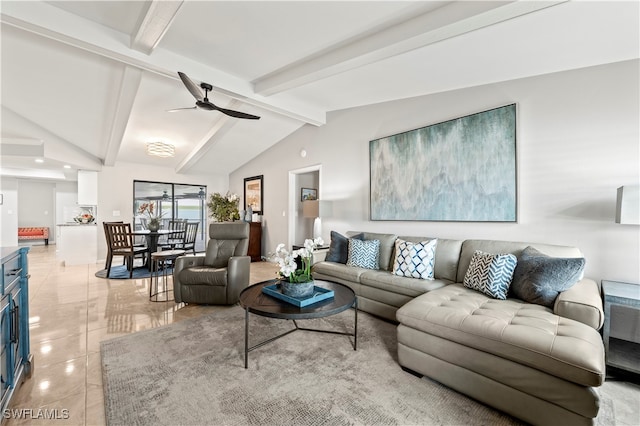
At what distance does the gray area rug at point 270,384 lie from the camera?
161 cm

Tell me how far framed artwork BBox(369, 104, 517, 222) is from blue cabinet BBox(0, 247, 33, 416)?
3.76 meters

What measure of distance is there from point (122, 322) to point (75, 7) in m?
2.95

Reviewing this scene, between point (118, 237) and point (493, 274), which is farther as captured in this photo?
point (118, 237)

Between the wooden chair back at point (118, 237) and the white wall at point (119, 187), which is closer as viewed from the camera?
the wooden chair back at point (118, 237)

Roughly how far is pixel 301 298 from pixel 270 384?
2.01ft

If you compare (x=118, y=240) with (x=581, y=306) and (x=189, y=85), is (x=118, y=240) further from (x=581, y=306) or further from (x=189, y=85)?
(x=581, y=306)

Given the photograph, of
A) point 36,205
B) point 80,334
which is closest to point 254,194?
point 80,334

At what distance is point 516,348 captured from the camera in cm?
158

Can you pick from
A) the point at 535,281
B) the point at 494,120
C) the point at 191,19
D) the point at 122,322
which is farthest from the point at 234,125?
the point at 535,281

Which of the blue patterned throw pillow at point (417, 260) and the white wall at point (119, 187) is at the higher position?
the white wall at point (119, 187)

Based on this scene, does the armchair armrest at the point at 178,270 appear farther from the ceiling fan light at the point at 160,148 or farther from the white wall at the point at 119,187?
the white wall at the point at 119,187

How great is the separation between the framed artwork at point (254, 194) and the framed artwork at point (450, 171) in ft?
11.0

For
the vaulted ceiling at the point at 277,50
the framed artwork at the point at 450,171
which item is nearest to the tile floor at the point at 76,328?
the vaulted ceiling at the point at 277,50

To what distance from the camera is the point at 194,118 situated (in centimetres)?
470
